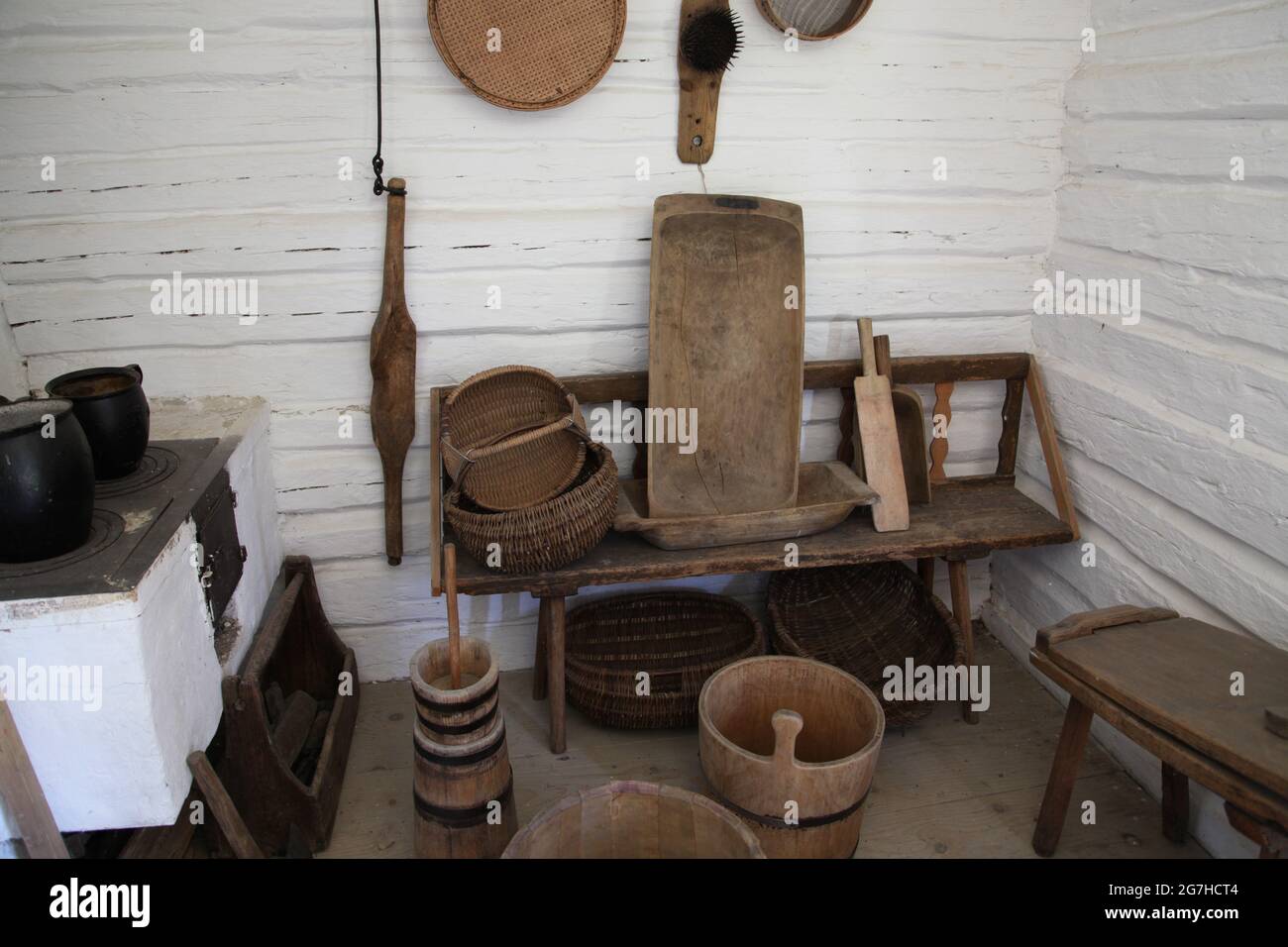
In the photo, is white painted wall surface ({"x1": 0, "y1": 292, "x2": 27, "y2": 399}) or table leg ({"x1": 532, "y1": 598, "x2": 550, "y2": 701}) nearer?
white painted wall surface ({"x1": 0, "y1": 292, "x2": 27, "y2": 399})

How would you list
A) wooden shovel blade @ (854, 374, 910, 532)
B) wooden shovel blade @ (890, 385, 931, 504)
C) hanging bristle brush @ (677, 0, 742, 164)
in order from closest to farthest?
hanging bristle brush @ (677, 0, 742, 164)
wooden shovel blade @ (854, 374, 910, 532)
wooden shovel blade @ (890, 385, 931, 504)

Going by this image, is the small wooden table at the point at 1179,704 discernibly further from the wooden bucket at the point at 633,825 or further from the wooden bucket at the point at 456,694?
the wooden bucket at the point at 456,694

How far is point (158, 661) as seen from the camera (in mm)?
1964

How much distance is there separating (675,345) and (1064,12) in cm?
162

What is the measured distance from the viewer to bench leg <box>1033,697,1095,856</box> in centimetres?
238

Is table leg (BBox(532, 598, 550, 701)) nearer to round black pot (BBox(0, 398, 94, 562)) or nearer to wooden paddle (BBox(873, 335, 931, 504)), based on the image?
wooden paddle (BBox(873, 335, 931, 504))

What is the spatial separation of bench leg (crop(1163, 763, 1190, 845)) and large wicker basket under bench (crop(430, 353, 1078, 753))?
2.18ft

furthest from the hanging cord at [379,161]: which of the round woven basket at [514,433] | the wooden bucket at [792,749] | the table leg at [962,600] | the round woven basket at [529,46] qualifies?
the table leg at [962,600]

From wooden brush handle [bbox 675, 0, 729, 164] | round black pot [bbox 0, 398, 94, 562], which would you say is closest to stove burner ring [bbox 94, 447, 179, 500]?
round black pot [bbox 0, 398, 94, 562]

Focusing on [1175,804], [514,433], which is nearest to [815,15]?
[514,433]

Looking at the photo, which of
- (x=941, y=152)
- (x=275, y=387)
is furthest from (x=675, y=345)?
(x=275, y=387)

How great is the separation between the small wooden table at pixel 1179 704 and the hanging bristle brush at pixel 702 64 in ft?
5.72

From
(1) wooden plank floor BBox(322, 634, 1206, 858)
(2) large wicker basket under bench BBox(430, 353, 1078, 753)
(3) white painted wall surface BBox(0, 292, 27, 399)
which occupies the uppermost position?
(3) white painted wall surface BBox(0, 292, 27, 399)
